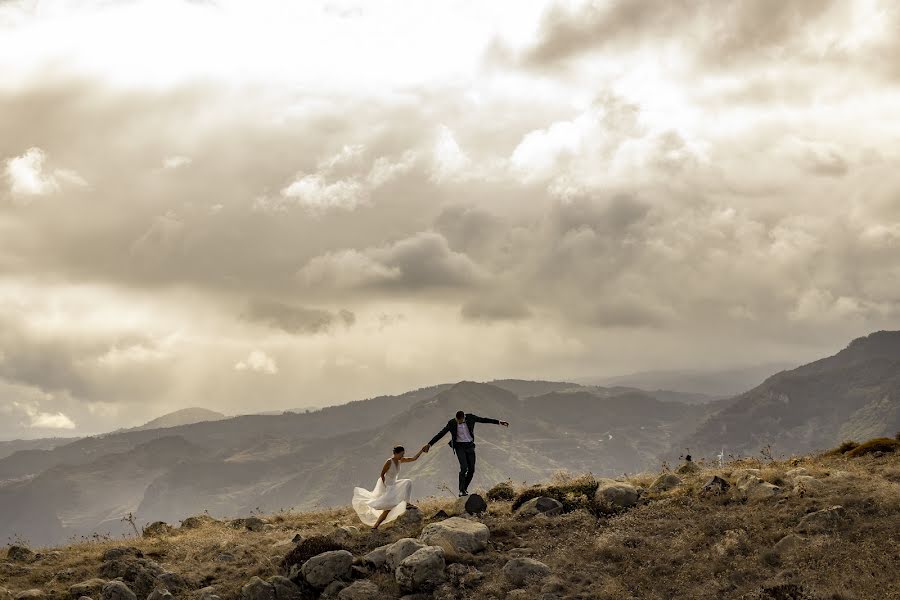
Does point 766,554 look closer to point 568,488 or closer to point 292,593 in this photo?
point 568,488

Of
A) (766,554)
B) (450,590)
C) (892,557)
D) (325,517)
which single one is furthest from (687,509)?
(325,517)

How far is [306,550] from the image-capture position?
22.3m

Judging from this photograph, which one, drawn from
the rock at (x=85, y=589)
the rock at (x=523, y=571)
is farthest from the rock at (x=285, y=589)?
the rock at (x=523, y=571)

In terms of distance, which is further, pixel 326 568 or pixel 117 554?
pixel 117 554

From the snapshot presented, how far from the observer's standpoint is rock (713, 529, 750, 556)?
19.5 metres

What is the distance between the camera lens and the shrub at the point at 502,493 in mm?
28125

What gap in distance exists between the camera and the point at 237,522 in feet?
107

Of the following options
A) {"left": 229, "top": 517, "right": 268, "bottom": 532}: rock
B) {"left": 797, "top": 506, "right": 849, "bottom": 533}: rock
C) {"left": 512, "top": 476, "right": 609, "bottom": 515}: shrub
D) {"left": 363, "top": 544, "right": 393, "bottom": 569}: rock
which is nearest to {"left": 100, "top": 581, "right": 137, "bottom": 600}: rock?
{"left": 363, "top": 544, "right": 393, "bottom": 569}: rock

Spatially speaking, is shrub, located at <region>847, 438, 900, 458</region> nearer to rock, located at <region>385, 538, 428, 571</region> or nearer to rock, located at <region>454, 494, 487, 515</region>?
rock, located at <region>454, 494, 487, 515</region>

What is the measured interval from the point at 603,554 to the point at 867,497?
8.31 meters

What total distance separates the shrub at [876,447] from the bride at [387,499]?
19.3 meters

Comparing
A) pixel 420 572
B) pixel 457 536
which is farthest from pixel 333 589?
pixel 457 536

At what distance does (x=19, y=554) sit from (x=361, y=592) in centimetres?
1376

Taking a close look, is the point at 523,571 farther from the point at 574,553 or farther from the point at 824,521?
the point at 824,521
